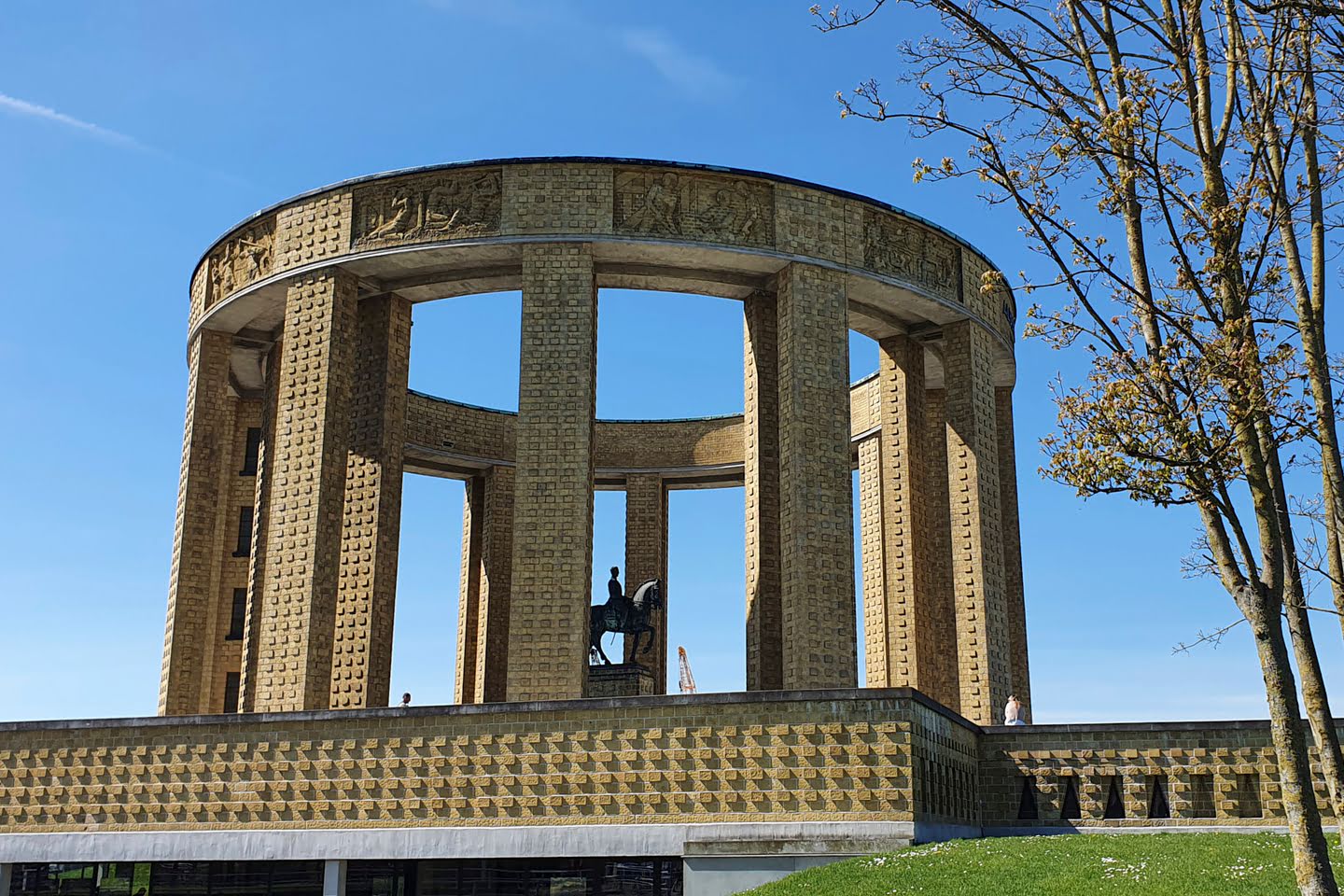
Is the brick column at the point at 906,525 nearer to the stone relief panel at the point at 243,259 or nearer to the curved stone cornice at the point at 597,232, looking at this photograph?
the curved stone cornice at the point at 597,232

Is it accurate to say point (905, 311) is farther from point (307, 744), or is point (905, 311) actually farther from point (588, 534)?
point (307, 744)

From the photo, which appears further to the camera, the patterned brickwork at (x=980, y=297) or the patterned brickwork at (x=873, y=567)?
the patterned brickwork at (x=873, y=567)

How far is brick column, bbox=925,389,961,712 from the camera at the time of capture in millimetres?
20188

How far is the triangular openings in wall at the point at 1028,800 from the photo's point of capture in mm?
14492

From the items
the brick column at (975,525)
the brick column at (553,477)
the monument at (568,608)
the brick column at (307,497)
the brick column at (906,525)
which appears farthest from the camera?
A: the brick column at (906,525)

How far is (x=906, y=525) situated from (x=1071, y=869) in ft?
32.9

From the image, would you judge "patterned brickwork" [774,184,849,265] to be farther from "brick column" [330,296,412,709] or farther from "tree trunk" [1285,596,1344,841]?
"tree trunk" [1285,596,1344,841]

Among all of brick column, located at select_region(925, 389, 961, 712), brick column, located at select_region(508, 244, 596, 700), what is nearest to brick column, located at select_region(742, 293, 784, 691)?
brick column, located at select_region(508, 244, 596, 700)

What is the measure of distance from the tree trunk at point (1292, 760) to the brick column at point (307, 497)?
11586 mm

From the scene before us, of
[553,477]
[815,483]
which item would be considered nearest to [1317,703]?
[815,483]

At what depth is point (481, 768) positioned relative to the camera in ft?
43.7

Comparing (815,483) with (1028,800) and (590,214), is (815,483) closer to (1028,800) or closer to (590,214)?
(590,214)

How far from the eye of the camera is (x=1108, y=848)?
11695 mm

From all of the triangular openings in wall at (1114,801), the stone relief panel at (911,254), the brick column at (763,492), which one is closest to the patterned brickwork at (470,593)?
the brick column at (763,492)
